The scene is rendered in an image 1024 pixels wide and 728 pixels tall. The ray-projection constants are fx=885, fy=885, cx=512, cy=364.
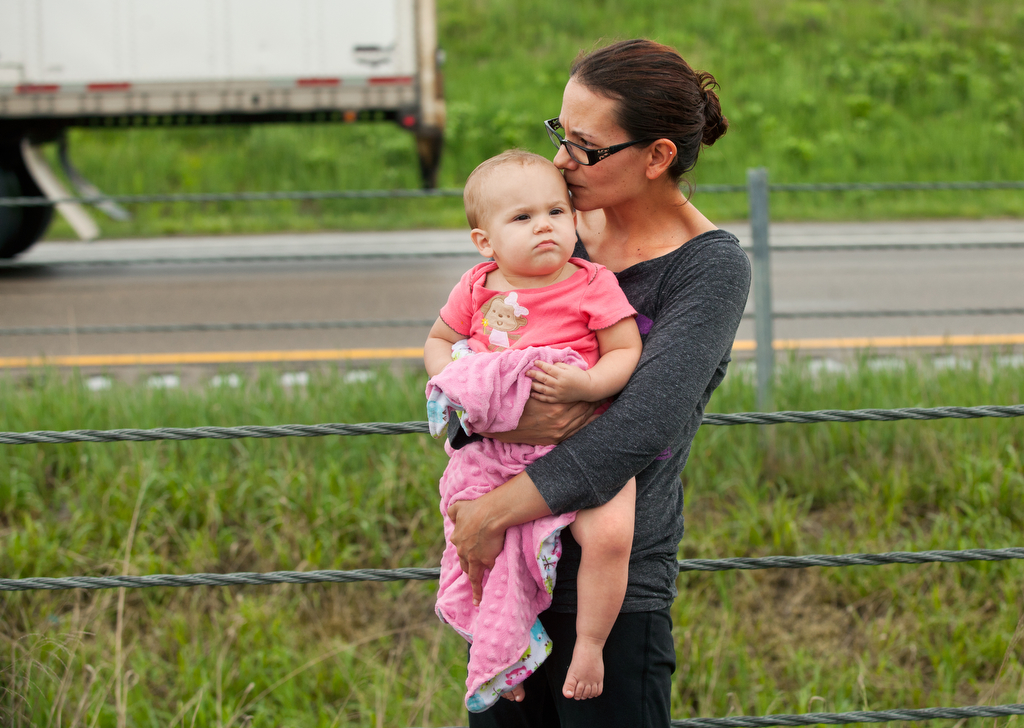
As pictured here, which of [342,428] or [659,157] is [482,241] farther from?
[342,428]

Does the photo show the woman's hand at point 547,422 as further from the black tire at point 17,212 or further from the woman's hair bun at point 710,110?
the black tire at point 17,212

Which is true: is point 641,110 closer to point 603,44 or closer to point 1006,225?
point 603,44

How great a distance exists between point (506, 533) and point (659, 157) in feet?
2.19

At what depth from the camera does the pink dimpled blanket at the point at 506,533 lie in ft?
4.39

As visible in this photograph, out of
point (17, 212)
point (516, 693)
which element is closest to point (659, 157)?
point (516, 693)

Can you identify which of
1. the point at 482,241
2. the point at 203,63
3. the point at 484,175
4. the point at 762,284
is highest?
the point at 203,63

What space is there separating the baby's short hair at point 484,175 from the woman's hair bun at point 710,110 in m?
0.31

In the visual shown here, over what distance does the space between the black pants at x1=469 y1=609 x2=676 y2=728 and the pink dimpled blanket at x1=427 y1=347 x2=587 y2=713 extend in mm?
46

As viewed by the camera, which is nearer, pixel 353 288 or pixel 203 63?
pixel 353 288

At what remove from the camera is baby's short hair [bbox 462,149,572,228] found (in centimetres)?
143

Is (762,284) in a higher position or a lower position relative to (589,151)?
lower

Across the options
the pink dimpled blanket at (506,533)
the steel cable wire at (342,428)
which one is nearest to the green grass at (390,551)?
the steel cable wire at (342,428)

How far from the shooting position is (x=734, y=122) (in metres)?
13.0

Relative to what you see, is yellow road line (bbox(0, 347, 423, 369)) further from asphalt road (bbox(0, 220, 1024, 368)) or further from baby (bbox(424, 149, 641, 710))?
baby (bbox(424, 149, 641, 710))
